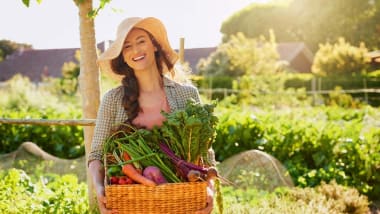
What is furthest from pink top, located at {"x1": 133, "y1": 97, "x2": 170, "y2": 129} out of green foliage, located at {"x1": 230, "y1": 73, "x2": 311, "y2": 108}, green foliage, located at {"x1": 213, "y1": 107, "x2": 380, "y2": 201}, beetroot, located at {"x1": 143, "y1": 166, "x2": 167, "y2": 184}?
green foliage, located at {"x1": 230, "y1": 73, "x2": 311, "y2": 108}

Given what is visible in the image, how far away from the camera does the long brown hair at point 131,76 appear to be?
306 cm

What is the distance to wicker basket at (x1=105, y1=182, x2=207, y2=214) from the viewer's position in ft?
8.55

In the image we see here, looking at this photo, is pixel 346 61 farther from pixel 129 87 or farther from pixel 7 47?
pixel 7 47

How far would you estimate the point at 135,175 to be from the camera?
8.68ft

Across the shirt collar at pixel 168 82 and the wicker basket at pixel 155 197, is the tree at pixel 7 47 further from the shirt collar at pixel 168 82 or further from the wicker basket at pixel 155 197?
the wicker basket at pixel 155 197

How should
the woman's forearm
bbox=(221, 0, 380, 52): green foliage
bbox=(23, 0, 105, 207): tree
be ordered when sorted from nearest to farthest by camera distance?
1. the woman's forearm
2. bbox=(23, 0, 105, 207): tree
3. bbox=(221, 0, 380, 52): green foliage

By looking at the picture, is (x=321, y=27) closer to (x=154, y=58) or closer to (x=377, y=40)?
(x=377, y=40)

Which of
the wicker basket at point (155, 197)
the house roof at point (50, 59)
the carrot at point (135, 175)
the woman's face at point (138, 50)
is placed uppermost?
the woman's face at point (138, 50)

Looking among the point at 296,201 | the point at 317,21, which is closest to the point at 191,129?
the point at 296,201

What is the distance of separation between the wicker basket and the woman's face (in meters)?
0.67

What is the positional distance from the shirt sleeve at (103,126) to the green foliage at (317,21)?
32.6 meters

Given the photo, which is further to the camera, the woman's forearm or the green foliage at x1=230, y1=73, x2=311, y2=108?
the green foliage at x1=230, y1=73, x2=311, y2=108

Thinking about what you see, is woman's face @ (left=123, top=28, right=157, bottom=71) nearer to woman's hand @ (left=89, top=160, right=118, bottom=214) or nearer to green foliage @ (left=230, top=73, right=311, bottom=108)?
woman's hand @ (left=89, top=160, right=118, bottom=214)

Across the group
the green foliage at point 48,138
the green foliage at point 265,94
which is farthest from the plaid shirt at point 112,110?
the green foliage at point 265,94
